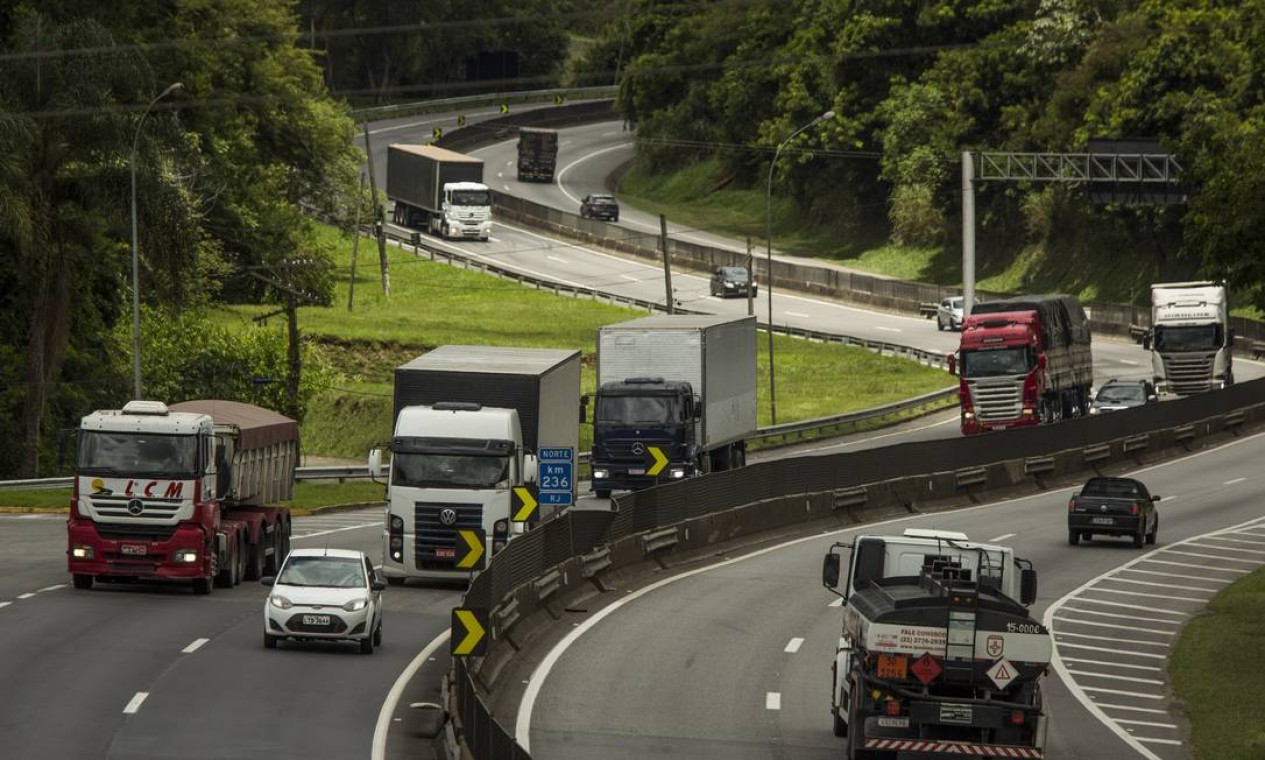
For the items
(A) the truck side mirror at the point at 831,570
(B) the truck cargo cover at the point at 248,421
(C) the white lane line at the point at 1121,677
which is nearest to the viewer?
Result: (A) the truck side mirror at the point at 831,570

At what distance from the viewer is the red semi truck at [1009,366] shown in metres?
64.0

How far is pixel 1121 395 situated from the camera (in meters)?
71.4

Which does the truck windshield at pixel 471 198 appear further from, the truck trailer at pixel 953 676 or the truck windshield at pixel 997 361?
the truck trailer at pixel 953 676

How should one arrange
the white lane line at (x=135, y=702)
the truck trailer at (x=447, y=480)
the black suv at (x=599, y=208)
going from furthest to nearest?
1. the black suv at (x=599, y=208)
2. the truck trailer at (x=447, y=480)
3. the white lane line at (x=135, y=702)

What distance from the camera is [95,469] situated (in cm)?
3703

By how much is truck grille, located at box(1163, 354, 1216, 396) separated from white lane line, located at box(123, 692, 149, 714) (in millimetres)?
54074

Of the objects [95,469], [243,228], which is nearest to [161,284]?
[243,228]

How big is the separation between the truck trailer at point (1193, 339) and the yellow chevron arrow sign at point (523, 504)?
4256 cm

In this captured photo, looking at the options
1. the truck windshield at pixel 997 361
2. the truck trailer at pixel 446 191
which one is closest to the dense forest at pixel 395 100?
the truck windshield at pixel 997 361

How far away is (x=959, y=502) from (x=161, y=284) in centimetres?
2793

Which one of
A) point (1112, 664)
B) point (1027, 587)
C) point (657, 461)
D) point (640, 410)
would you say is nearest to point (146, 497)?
point (657, 461)

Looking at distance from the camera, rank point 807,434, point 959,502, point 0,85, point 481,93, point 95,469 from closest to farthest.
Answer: point 95,469
point 959,502
point 0,85
point 807,434
point 481,93

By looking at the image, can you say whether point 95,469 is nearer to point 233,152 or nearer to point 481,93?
point 233,152

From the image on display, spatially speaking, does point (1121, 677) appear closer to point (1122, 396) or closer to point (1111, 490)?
point (1111, 490)
